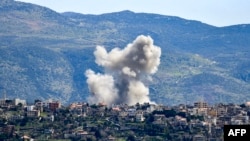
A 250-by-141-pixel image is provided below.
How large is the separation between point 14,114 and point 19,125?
10.9 meters

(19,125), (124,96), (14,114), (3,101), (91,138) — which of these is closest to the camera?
(91,138)

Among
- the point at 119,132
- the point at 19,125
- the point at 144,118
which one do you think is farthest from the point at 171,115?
the point at 19,125

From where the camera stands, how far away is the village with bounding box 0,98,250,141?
141125 mm

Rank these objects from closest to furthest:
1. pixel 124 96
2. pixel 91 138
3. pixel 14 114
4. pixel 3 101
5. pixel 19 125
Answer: pixel 91 138 → pixel 19 125 → pixel 14 114 → pixel 3 101 → pixel 124 96

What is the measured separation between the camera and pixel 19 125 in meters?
147

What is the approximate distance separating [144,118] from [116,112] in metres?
7.22

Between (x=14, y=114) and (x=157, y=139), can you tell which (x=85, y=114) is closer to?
(x=14, y=114)

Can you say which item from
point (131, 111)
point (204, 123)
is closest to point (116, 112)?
point (131, 111)

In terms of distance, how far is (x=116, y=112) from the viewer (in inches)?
6476

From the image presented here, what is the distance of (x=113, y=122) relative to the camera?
155625mm

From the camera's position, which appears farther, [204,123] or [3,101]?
[3,101]

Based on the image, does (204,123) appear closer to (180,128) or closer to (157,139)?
(180,128)

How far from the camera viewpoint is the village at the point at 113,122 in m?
141

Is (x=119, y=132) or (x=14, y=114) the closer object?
(x=119, y=132)
